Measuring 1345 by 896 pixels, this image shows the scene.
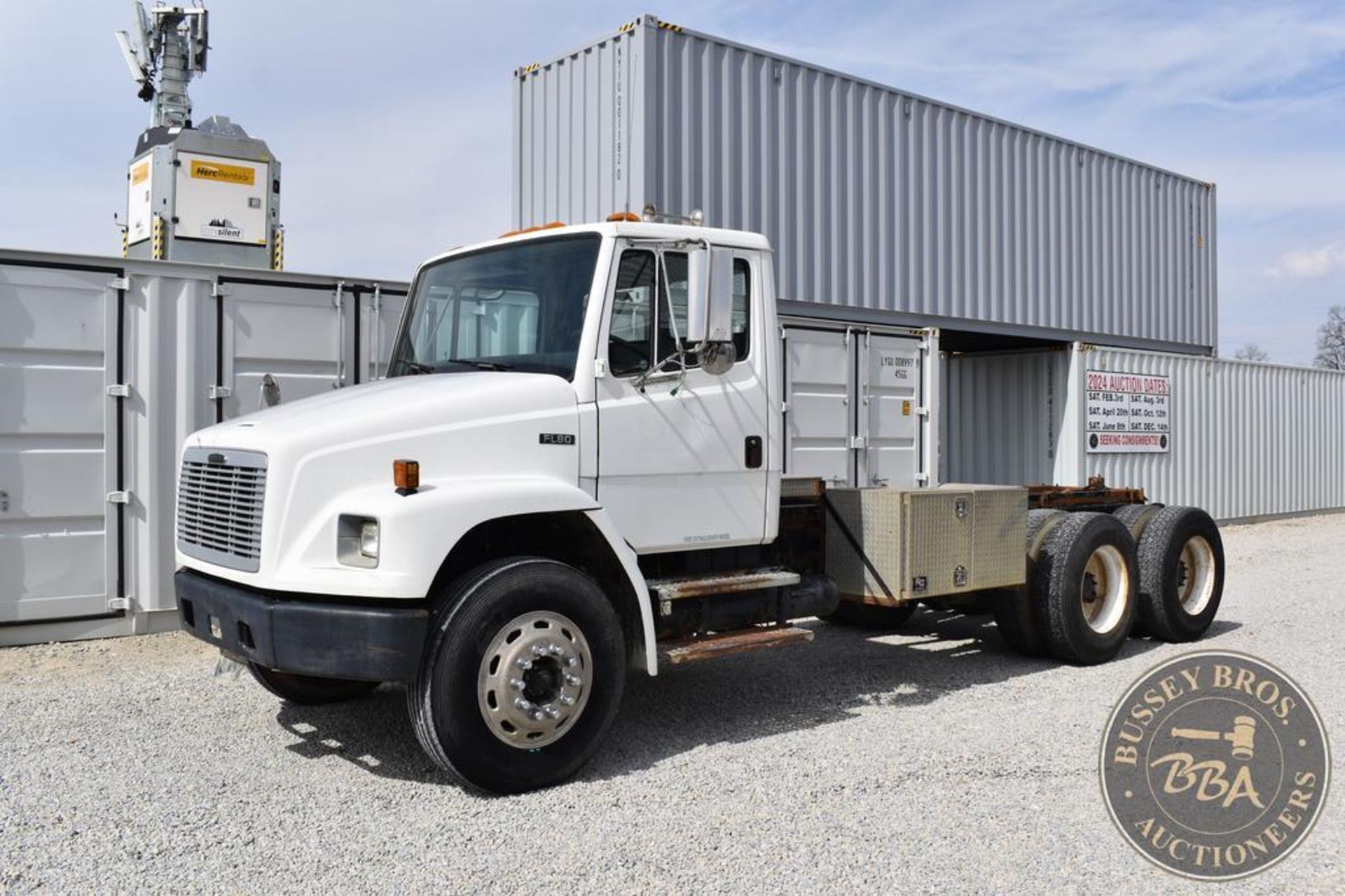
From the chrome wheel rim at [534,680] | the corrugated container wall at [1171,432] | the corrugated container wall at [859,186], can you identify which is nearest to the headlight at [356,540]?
the chrome wheel rim at [534,680]

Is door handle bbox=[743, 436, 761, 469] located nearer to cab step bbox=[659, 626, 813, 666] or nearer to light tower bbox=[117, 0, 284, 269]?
cab step bbox=[659, 626, 813, 666]

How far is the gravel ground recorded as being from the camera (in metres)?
4.04

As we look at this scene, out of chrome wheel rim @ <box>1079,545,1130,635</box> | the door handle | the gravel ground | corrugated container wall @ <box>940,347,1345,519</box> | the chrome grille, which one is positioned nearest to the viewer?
the gravel ground

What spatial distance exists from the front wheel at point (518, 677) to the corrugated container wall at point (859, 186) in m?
6.82

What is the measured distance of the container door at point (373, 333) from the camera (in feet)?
28.9

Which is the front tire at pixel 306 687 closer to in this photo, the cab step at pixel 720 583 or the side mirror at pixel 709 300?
the cab step at pixel 720 583

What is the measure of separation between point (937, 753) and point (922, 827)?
3.54ft

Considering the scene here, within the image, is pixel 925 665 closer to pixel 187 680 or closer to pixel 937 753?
pixel 937 753

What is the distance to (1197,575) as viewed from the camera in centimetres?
877

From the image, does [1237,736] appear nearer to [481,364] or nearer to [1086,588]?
[1086,588]

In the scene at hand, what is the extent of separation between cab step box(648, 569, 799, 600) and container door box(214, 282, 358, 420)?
3857mm

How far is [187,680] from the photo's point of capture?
7047 millimetres

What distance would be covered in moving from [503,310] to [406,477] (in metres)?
1.28

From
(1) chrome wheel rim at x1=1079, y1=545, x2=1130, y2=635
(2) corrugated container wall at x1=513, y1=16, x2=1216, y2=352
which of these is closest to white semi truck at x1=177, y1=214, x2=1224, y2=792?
(1) chrome wheel rim at x1=1079, y1=545, x2=1130, y2=635
